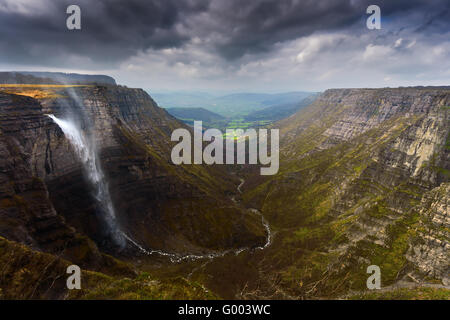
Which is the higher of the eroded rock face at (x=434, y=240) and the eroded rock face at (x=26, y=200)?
the eroded rock face at (x=26, y=200)

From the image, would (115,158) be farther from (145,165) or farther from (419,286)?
(419,286)

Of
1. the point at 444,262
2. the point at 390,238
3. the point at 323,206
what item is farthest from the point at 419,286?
the point at 323,206

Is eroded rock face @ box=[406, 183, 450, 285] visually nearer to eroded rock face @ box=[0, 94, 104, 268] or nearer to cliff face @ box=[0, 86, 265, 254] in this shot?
cliff face @ box=[0, 86, 265, 254]

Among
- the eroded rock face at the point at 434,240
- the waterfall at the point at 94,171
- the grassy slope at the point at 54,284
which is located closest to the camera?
the grassy slope at the point at 54,284

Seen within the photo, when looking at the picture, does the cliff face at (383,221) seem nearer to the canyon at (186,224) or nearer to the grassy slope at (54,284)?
the canyon at (186,224)

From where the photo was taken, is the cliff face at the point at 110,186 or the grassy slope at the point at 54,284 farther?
the cliff face at the point at 110,186

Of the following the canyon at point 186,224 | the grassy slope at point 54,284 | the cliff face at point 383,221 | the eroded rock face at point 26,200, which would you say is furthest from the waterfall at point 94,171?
the cliff face at point 383,221
